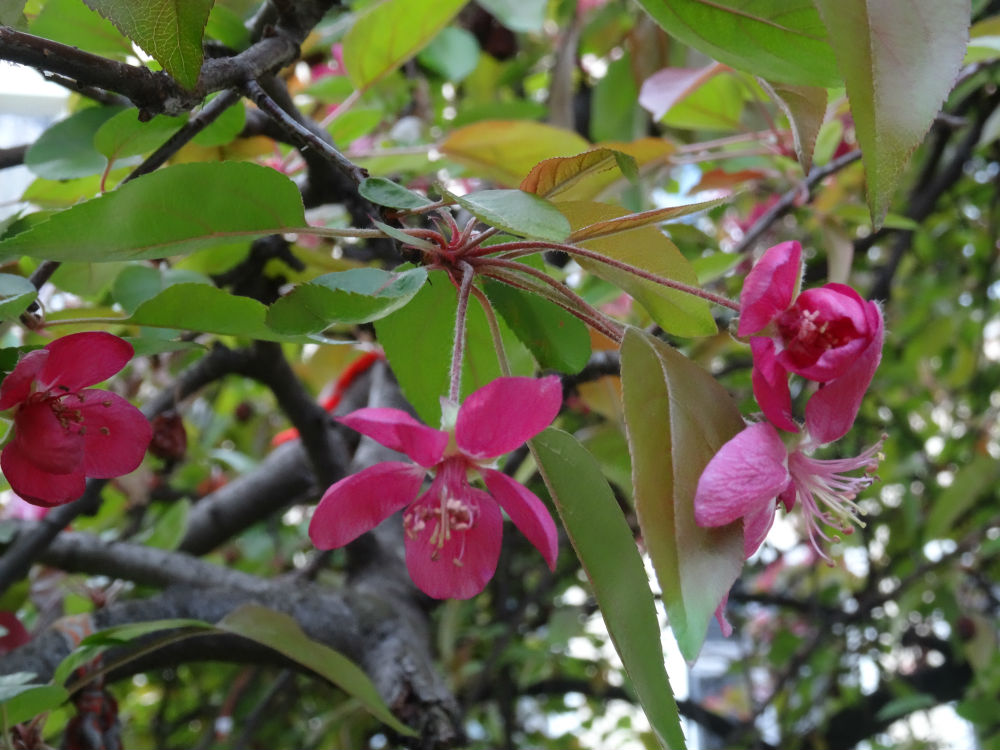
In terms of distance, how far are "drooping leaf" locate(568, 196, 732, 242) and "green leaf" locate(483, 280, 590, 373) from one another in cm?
7

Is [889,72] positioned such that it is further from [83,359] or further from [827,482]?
[83,359]

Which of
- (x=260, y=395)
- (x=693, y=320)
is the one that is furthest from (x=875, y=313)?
(x=260, y=395)

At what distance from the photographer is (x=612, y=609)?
15.7 inches

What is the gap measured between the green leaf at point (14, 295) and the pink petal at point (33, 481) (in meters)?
0.07

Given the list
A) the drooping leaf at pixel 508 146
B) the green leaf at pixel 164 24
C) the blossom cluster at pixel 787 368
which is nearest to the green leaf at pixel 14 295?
the green leaf at pixel 164 24

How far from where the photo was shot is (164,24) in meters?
0.39

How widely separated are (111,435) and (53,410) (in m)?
0.05

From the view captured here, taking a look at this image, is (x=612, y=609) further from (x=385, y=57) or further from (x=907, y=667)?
(x=907, y=667)

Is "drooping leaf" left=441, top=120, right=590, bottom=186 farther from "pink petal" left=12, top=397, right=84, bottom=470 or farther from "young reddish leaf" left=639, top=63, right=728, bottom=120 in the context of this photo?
"pink petal" left=12, top=397, right=84, bottom=470

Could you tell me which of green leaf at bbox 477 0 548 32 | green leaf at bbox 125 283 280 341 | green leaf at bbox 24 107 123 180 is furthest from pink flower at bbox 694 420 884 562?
green leaf at bbox 477 0 548 32

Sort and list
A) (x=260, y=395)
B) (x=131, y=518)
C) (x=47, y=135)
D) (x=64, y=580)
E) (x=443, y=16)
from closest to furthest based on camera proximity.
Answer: (x=47, y=135) < (x=443, y=16) < (x=64, y=580) < (x=131, y=518) < (x=260, y=395)

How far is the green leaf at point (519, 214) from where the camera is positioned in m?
0.37

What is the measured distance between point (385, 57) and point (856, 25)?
1.67ft

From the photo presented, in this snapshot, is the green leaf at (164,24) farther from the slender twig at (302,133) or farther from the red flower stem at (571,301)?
the red flower stem at (571,301)
